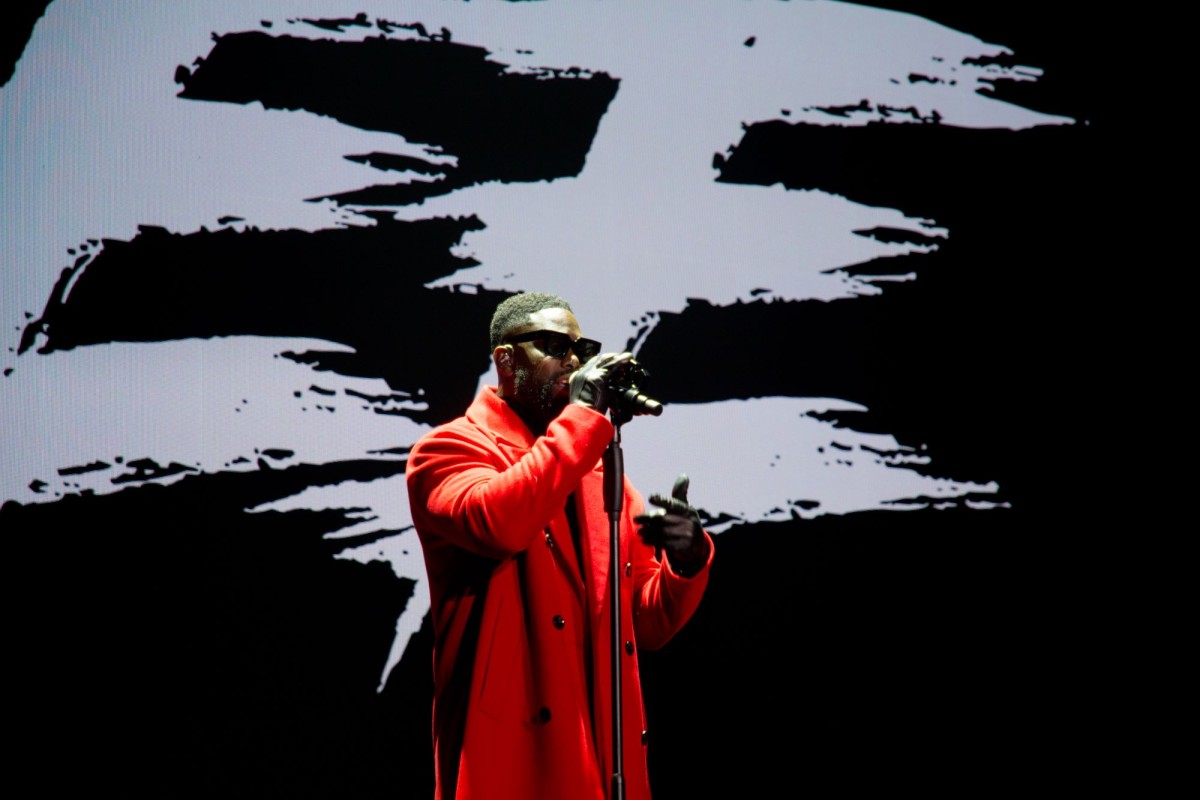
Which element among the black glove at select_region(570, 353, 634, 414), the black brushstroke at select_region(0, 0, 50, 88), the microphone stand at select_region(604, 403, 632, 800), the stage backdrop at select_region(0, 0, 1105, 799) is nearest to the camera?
the microphone stand at select_region(604, 403, 632, 800)

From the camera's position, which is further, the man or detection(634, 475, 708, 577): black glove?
detection(634, 475, 708, 577): black glove

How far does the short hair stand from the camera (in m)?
2.05

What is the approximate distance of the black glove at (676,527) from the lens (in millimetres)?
1774

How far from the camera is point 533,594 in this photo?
68.9 inches

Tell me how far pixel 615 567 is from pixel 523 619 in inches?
9.5

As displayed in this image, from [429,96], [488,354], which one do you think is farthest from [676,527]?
[429,96]

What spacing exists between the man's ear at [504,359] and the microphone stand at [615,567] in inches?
15.1

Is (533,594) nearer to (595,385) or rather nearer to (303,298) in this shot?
(595,385)

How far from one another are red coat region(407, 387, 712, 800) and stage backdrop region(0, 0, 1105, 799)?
74cm

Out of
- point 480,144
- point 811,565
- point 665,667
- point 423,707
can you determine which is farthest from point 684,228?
point 423,707

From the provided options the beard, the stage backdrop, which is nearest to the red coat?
the beard

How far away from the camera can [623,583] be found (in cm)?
179

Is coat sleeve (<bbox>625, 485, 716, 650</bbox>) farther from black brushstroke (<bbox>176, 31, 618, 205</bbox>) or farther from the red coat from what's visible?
black brushstroke (<bbox>176, 31, 618, 205</bbox>)

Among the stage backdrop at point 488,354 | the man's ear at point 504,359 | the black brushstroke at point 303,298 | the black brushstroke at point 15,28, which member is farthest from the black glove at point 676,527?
the black brushstroke at point 15,28
